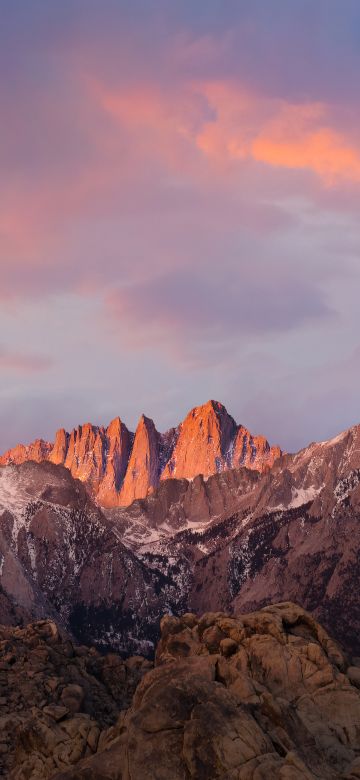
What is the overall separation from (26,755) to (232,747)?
1904 centimetres

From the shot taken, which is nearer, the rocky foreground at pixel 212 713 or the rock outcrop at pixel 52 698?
the rocky foreground at pixel 212 713

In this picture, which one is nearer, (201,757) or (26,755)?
(201,757)

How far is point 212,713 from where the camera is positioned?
142 feet

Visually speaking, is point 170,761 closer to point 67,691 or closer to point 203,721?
point 203,721

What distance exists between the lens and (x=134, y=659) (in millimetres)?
102688

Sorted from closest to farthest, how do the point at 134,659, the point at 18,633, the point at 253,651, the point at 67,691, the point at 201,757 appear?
the point at 201,757 < the point at 253,651 < the point at 67,691 < the point at 18,633 < the point at 134,659

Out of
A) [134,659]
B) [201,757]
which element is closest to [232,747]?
[201,757]

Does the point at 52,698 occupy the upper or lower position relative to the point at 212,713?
upper

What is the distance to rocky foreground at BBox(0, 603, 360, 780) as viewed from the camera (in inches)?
1645

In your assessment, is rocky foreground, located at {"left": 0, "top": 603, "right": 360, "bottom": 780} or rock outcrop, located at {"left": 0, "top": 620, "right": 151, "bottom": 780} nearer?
rocky foreground, located at {"left": 0, "top": 603, "right": 360, "bottom": 780}

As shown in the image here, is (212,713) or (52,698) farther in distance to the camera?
(52,698)

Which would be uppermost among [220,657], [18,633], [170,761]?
[18,633]

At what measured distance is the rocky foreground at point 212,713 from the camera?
41781 mm

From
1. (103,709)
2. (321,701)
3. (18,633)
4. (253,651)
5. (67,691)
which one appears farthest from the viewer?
(18,633)
